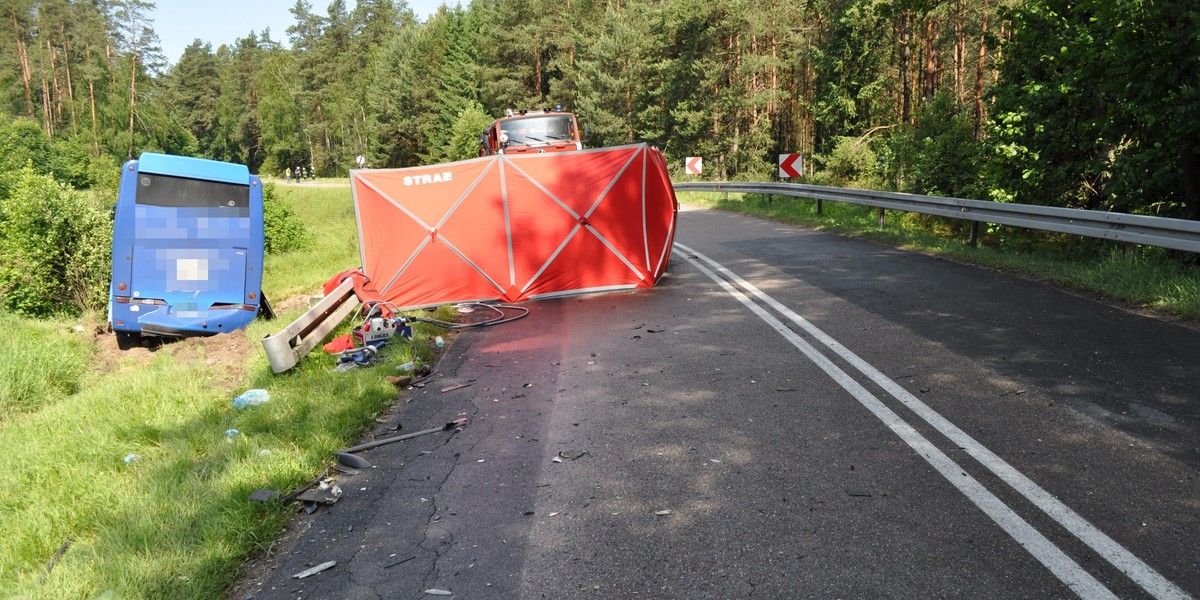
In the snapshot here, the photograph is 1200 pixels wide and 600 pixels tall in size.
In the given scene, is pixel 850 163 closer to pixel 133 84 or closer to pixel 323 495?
pixel 323 495

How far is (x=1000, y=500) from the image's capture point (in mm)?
3785

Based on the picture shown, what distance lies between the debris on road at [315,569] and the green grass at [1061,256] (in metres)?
7.60

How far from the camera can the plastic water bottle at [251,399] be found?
270 inches

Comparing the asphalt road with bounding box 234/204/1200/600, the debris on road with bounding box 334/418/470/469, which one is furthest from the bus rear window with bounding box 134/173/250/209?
the debris on road with bounding box 334/418/470/469

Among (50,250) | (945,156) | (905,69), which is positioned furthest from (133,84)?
(945,156)

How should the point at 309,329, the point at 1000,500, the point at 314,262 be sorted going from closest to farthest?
the point at 1000,500, the point at 309,329, the point at 314,262

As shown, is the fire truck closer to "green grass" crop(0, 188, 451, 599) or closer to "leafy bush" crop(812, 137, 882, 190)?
"green grass" crop(0, 188, 451, 599)

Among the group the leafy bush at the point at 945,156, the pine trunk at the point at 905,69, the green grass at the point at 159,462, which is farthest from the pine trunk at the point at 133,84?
the leafy bush at the point at 945,156

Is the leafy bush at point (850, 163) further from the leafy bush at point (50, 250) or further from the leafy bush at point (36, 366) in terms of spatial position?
the leafy bush at point (36, 366)

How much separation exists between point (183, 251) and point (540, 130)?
29.5 feet

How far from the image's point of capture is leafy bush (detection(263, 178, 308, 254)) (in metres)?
28.0

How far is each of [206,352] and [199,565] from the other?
8.16m

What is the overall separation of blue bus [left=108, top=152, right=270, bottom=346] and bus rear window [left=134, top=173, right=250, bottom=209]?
0.01 meters

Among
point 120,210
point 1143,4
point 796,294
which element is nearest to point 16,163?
point 120,210
